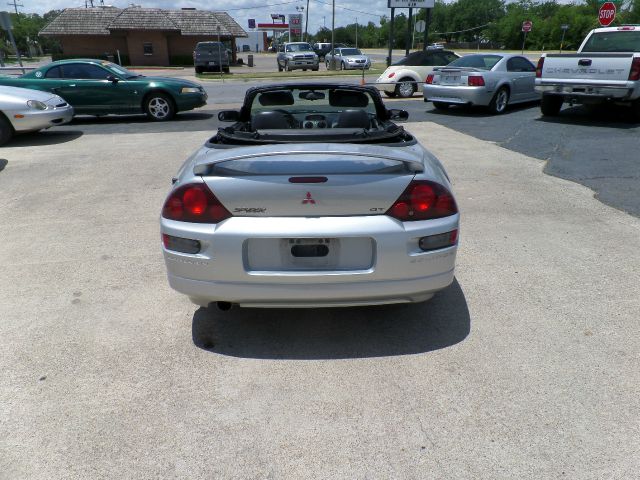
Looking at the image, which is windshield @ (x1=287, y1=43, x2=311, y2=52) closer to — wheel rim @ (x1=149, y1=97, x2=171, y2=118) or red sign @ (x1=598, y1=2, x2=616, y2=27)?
red sign @ (x1=598, y1=2, x2=616, y2=27)

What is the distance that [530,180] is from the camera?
262 inches

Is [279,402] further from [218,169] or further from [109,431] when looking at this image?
[218,169]

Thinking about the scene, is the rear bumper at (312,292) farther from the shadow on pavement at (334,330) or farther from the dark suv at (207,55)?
the dark suv at (207,55)

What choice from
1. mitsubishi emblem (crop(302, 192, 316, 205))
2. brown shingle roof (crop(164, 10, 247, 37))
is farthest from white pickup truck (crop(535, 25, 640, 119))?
brown shingle roof (crop(164, 10, 247, 37))

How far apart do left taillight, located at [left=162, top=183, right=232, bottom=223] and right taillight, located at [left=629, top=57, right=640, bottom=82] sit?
9755mm

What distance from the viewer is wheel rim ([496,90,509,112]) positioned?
12.2 m

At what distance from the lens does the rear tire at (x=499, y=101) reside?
39.6 feet

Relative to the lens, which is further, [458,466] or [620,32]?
[620,32]

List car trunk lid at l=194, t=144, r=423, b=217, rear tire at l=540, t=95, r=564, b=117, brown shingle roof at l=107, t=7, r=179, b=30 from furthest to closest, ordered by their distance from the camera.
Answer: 1. brown shingle roof at l=107, t=7, r=179, b=30
2. rear tire at l=540, t=95, r=564, b=117
3. car trunk lid at l=194, t=144, r=423, b=217

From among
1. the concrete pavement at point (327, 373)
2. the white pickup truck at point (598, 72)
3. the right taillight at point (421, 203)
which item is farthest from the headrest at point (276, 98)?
the white pickup truck at point (598, 72)

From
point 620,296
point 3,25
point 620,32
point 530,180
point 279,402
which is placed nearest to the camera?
point 279,402

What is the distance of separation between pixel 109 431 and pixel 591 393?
2.47 m

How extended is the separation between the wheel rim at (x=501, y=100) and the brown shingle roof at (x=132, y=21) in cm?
3491

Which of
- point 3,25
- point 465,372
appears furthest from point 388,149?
point 3,25
